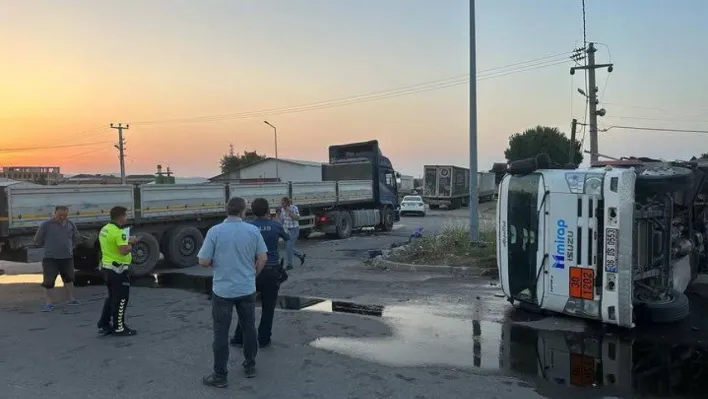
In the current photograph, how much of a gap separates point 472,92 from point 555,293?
836 centimetres

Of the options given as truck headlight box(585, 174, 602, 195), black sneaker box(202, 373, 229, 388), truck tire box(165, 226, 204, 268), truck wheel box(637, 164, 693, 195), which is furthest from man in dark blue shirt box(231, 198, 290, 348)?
truck tire box(165, 226, 204, 268)

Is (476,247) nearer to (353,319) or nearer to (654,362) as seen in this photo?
(353,319)

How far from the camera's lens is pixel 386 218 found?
24.6 metres

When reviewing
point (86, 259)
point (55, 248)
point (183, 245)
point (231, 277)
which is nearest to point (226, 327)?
point (231, 277)

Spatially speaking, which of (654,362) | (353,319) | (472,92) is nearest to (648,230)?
(654,362)

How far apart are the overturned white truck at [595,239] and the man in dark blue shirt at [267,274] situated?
3.19m

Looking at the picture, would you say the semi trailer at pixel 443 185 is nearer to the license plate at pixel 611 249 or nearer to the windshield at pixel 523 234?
the windshield at pixel 523 234

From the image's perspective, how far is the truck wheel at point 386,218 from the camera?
24.4m

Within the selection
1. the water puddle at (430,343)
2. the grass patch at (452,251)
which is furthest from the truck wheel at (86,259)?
the water puddle at (430,343)

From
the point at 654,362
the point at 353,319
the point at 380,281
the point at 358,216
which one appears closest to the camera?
the point at 654,362

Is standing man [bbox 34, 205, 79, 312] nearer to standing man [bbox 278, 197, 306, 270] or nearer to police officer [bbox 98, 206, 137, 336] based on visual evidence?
police officer [bbox 98, 206, 137, 336]

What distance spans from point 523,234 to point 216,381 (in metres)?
4.30

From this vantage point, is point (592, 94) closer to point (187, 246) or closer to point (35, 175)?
Result: point (187, 246)

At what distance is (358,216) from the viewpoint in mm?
22531
